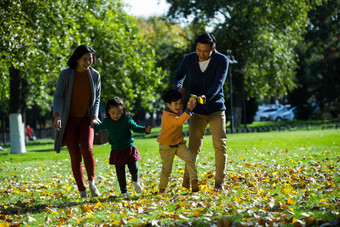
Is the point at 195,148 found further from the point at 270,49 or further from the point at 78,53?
the point at 270,49

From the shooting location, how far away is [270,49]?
29375 millimetres

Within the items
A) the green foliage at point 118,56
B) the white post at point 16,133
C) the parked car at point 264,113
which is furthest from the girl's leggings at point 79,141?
the parked car at point 264,113

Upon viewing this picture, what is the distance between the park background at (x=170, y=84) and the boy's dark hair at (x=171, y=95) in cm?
126

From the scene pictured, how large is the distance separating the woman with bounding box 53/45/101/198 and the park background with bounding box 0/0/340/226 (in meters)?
0.70

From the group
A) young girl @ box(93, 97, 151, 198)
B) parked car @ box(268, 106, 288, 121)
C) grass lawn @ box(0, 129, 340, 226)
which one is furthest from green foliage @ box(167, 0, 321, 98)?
young girl @ box(93, 97, 151, 198)

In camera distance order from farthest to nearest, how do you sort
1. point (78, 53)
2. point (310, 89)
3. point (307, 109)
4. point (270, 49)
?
point (307, 109)
point (310, 89)
point (270, 49)
point (78, 53)

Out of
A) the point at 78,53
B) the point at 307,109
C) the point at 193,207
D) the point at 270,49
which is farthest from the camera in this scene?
the point at 307,109

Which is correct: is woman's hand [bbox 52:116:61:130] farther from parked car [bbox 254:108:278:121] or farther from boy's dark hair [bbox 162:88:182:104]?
parked car [bbox 254:108:278:121]

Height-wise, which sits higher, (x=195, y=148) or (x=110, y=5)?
(x=110, y=5)

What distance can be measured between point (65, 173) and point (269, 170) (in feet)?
15.5

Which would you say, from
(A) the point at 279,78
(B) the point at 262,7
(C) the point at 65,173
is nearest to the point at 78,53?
(C) the point at 65,173

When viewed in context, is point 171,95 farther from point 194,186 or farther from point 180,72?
point 194,186

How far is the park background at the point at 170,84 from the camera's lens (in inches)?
216

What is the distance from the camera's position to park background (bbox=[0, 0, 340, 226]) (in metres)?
5.49
